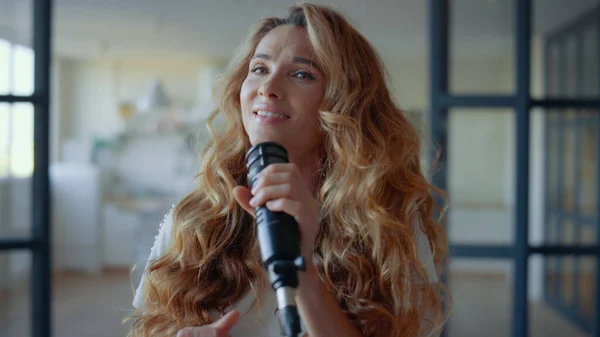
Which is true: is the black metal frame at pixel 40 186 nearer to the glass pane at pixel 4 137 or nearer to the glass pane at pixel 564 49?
the glass pane at pixel 4 137

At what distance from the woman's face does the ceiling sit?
180mm

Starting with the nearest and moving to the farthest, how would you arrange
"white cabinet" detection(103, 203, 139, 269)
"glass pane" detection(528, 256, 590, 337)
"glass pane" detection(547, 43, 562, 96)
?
"glass pane" detection(547, 43, 562, 96)
"glass pane" detection(528, 256, 590, 337)
"white cabinet" detection(103, 203, 139, 269)

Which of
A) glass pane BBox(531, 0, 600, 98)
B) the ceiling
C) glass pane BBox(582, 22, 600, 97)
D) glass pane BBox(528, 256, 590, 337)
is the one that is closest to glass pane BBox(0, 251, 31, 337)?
the ceiling

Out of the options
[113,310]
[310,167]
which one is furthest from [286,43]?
[113,310]

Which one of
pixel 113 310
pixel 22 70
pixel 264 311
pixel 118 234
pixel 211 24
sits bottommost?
pixel 113 310

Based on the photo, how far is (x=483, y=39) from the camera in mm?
1941

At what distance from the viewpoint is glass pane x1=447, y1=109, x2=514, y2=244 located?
6.30 feet

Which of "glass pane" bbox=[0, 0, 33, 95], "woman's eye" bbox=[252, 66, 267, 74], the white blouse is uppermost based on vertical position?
"glass pane" bbox=[0, 0, 33, 95]

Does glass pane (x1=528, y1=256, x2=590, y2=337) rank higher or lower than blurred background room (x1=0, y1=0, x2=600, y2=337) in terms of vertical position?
lower

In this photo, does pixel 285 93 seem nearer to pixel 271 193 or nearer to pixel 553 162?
pixel 271 193

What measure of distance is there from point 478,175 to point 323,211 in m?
2.33

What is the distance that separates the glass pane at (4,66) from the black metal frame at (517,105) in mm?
1267

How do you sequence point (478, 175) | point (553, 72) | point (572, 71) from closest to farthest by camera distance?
1. point (572, 71)
2. point (553, 72)
3. point (478, 175)

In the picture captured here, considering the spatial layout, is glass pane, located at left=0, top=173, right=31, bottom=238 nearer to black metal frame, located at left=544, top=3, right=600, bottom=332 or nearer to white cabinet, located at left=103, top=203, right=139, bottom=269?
black metal frame, located at left=544, top=3, right=600, bottom=332
